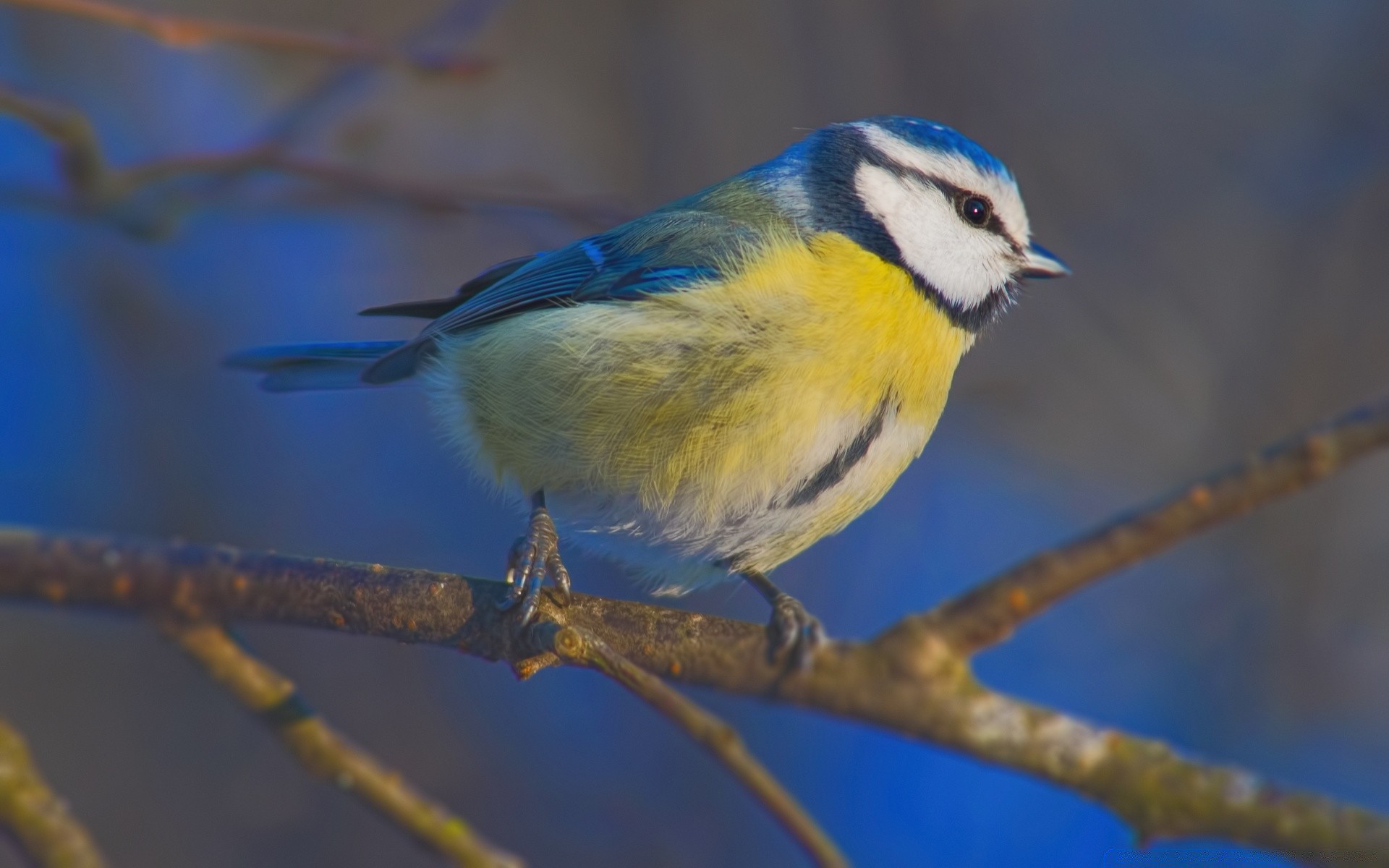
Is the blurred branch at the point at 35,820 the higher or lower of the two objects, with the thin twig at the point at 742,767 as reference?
lower

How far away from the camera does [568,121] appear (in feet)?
13.5

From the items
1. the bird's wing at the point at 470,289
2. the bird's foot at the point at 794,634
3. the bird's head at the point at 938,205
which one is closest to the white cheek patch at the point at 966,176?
the bird's head at the point at 938,205

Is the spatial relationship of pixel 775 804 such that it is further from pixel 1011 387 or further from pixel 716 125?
pixel 716 125

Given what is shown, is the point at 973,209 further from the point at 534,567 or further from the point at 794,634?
the point at 534,567

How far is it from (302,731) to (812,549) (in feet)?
7.22

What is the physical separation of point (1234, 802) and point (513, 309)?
147cm

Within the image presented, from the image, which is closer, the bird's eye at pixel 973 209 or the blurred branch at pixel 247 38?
the blurred branch at pixel 247 38

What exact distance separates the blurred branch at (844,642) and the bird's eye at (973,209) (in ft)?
3.29

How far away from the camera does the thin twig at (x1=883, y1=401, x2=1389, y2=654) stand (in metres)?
1.13

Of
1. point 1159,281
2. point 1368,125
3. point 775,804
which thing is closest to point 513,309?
point 775,804

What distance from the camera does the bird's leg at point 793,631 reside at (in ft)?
4.92

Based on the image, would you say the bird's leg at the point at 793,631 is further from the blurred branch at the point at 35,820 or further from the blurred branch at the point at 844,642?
the blurred branch at the point at 35,820

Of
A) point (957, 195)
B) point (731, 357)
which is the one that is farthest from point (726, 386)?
point (957, 195)

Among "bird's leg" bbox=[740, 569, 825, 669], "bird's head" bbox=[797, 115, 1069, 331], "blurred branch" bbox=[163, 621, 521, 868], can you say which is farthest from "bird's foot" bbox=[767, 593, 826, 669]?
"bird's head" bbox=[797, 115, 1069, 331]
